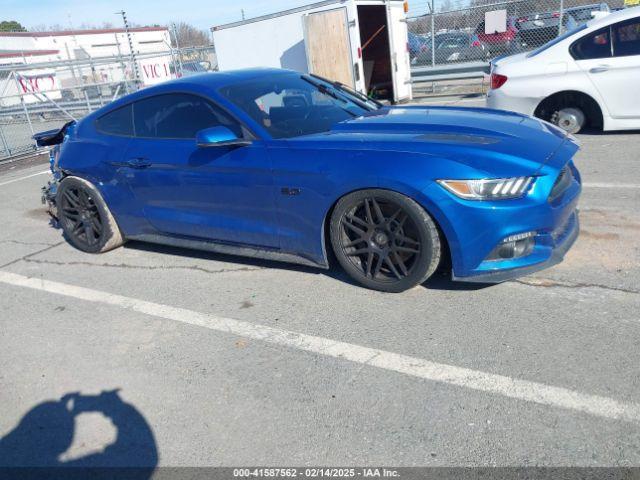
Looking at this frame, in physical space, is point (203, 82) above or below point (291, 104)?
above

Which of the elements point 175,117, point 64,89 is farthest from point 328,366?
point 64,89

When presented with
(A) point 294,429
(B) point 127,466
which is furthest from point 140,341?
(A) point 294,429

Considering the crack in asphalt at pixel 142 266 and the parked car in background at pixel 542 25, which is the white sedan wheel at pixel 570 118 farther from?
the parked car in background at pixel 542 25

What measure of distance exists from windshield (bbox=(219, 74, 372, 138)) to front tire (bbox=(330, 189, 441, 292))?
808mm

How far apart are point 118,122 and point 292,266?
6.70 ft

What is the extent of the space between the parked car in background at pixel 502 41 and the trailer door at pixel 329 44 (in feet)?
19.9

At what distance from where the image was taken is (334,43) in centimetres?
1091

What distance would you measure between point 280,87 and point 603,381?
3.17 metres

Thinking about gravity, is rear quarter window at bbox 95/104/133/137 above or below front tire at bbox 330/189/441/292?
above

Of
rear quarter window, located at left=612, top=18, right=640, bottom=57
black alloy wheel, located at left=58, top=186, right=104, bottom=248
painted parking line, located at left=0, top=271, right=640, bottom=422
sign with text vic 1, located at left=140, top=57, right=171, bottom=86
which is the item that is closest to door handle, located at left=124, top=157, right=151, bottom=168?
black alloy wheel, located at left=58, top=186, right=104, bottom=248

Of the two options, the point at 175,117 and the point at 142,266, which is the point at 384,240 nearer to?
the point at 175,117

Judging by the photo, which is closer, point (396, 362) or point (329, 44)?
point (396, 362)

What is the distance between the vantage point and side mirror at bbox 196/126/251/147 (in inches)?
151

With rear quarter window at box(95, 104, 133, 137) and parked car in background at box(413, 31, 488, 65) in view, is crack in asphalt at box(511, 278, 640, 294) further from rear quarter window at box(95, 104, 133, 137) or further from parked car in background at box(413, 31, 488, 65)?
parked car in background at box(413, 31, 488, 65)
